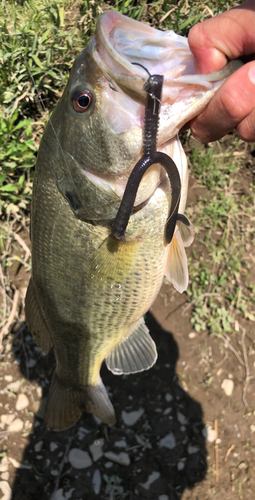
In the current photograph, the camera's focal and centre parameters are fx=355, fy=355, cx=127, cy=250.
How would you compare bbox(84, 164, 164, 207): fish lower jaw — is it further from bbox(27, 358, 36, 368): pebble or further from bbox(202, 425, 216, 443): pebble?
bbox(202, 425, 216, 443): pebble

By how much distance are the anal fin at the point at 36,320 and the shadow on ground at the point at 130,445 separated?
1145 mm

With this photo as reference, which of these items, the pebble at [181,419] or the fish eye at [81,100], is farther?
the pebble at [181,419]

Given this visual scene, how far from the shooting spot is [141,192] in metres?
1.31

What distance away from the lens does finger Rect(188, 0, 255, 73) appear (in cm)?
127

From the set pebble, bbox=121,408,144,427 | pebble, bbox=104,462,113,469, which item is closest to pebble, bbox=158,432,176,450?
pebble, bbox=121,408,144,427

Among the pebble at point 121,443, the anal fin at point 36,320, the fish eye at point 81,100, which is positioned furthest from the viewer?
the pebble at point 121,443

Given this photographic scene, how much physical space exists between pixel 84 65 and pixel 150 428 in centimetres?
257

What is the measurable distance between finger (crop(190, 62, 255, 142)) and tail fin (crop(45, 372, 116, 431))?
1423 millimetres

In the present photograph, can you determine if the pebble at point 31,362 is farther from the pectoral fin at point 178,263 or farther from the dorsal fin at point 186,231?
the dorsal fin at point 186,231

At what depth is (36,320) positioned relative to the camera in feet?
5.99

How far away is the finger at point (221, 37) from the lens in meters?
1.27

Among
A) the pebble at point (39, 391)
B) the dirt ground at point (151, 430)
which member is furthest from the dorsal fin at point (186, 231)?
the pebble at point (39, 391)

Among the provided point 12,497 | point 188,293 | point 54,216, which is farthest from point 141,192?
point 12,497

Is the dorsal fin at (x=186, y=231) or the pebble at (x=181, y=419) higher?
the dorsal fin at (x=186, y=231)
